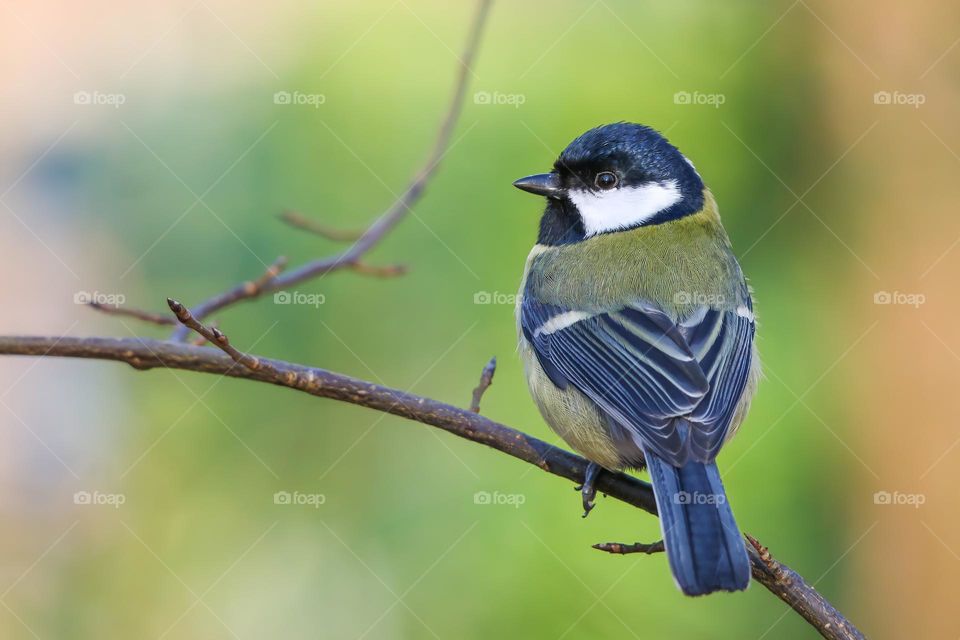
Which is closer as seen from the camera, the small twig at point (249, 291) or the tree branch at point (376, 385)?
the tree branch at point (376, 385)

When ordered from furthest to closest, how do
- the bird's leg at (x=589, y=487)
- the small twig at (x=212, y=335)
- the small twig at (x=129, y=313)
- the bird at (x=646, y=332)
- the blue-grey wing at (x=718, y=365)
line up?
the bird's leg at (x=589, y=487) → the small twig at (x=129, y=313) → the blue-grey wing at (x=718, y=365) → the bird at (x=646, y=332) → the small twig at (x=212, y=335)

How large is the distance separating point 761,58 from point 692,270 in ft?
9.59

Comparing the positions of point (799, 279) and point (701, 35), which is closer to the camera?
point (799, 279)

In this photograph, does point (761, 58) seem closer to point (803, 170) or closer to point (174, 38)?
point (803, 170)

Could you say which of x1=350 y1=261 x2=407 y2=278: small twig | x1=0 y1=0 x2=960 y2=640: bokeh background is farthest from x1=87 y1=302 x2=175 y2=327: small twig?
x1=0 y1=0 x2=960 y2=640: bokeh background

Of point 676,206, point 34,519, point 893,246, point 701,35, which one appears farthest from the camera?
point 701,35

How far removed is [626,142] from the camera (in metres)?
3.59

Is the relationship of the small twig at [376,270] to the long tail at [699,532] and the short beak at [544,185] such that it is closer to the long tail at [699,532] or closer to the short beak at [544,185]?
the short beak at [544,185]

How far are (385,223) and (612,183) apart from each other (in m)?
0.91

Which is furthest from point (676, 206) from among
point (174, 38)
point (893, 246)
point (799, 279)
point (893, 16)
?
point (174, 38)

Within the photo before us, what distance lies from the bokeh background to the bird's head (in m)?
1.50

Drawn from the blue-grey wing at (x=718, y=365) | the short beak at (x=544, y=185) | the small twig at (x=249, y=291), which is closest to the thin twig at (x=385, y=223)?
the small twig at (x=249, y=291)

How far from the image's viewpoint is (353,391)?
2.71 meters

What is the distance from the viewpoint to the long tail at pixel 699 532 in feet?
8.00
